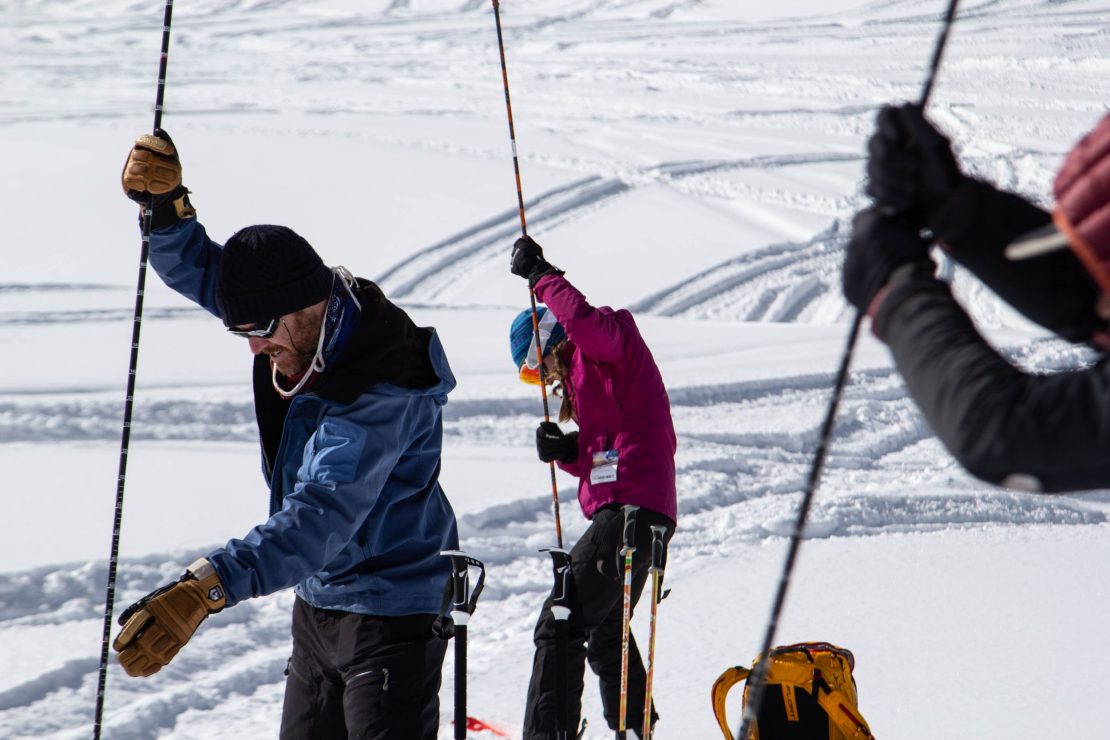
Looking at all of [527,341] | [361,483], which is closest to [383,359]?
[361,483]

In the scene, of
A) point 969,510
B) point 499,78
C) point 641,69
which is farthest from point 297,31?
point 969,510

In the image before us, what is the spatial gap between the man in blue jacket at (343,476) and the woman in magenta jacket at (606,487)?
1024 millimetres

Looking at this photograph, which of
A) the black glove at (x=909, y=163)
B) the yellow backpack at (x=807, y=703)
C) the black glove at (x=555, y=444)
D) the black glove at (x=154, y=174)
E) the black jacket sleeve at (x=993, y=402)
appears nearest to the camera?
the black jacket sleeve at (x=993, y=402)

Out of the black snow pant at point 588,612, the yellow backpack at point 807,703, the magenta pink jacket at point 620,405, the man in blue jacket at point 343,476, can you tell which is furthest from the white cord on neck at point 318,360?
the yellow backpack at point 807,703

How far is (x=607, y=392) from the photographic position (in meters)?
3.78

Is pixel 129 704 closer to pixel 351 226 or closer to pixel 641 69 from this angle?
pixel 351 226

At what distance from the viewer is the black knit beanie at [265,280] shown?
2482 millimetres

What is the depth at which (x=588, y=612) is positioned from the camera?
373cm

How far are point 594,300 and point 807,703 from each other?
631 cm

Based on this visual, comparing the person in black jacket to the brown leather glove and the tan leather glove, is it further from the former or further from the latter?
the tan leather glove

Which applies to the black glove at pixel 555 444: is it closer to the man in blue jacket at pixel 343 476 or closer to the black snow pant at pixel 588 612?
the black snow pant at pixel 588 612

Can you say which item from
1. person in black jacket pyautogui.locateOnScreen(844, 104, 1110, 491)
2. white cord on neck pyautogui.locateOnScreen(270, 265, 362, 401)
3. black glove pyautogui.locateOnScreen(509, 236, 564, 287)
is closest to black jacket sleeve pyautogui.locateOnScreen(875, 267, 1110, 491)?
person in black jacket pyautogui.locateOnScreen(844, 104, 1110, 491)

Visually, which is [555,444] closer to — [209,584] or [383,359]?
[383,359]

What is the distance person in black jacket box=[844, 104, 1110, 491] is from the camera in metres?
1.30
